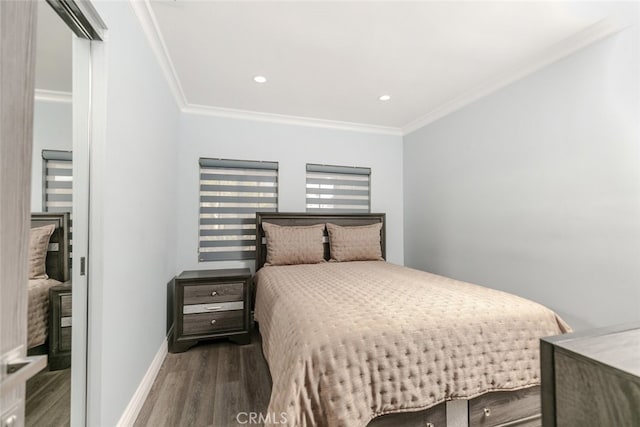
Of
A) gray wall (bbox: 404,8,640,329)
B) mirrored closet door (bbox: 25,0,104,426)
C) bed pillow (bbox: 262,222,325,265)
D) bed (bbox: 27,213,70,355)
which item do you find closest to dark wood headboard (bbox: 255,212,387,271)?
bed pillow (bbox: 262,222,325,265)

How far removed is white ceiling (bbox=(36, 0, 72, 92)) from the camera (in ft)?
3.07

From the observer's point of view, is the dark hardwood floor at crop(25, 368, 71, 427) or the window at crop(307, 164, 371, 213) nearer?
the dark hardwood floor at crop(25, 368, 71, 427)

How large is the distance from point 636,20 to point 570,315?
191cm

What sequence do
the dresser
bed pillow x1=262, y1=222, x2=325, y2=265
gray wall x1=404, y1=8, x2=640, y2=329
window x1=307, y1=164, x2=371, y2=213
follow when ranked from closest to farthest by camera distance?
1. the dresser
2. gray wall x1=404, y1=8, x2=640, y2=329
3. bed pillow x1=262, y1=222, x2=325, y2=265
4. window x1=307, y1=164, x2=371, y2=213

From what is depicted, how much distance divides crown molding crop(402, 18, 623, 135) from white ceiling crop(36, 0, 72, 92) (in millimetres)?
2882

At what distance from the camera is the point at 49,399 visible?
101 centimetres

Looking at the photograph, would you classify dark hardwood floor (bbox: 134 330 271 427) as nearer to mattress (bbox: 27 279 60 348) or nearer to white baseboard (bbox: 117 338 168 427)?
white baseboard (bbox: 117 338 168 427)

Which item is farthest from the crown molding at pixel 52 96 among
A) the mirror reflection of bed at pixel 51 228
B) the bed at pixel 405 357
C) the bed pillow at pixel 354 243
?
the bed pillow at pixel 354 243

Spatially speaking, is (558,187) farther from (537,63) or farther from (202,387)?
(202,387)

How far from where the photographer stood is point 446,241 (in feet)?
10.5

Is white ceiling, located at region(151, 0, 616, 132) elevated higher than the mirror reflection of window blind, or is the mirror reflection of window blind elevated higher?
white ceiling, located at region(151, 0, 616, 132)

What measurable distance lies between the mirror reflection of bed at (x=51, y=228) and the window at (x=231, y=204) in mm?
2034

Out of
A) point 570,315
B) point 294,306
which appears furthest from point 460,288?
point 294,306

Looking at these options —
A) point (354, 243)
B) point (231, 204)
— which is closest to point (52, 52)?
point (231, 204)
